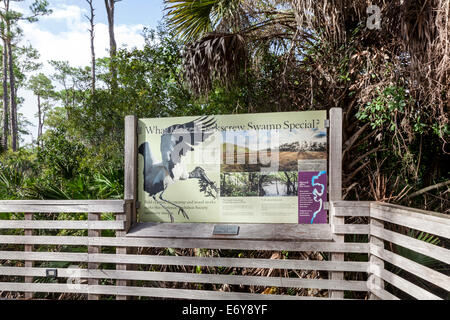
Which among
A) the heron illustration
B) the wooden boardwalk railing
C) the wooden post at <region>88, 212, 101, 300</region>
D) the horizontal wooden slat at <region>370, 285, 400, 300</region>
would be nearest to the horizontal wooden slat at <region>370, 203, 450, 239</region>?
the wooden boardwalk railing

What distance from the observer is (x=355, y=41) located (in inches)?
150

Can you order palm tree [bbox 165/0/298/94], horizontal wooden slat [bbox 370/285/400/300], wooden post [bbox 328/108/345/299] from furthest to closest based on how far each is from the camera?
palm tree [bbox 165/0/298/94]
wooden post [bbox 328/108/345/299]
horizontal wooden slat [bbox 370/285/400/300]

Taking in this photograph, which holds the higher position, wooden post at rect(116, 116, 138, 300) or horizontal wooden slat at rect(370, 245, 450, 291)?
wooden post at rect(116, 116, 138, 300)

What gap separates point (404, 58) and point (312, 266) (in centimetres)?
291

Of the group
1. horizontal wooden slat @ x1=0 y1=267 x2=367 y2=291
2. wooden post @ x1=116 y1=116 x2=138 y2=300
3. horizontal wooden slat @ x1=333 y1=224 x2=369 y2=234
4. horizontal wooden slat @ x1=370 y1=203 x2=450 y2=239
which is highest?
wooden post @ x1=116 y1=116 x2=138 y2=300

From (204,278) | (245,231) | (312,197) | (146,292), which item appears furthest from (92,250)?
(312,197)

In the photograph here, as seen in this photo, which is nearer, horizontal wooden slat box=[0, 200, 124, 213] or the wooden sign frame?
the wooden sign frame

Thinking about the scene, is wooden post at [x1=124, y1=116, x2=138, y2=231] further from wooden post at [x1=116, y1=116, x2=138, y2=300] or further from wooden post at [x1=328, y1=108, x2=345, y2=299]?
wooden post at [x1=328, y1=108, x2=345, y2=299]

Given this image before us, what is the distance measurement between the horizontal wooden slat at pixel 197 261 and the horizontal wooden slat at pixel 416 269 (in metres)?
0.21

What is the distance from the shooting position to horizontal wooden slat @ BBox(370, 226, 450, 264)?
186cm

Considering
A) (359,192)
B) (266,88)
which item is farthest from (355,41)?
(359,192)

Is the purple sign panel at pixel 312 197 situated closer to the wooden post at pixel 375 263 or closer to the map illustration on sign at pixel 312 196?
the map illustration on sign at pixel 312 196

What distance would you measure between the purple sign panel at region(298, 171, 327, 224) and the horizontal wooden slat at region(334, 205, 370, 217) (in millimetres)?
143

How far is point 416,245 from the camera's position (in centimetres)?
216
